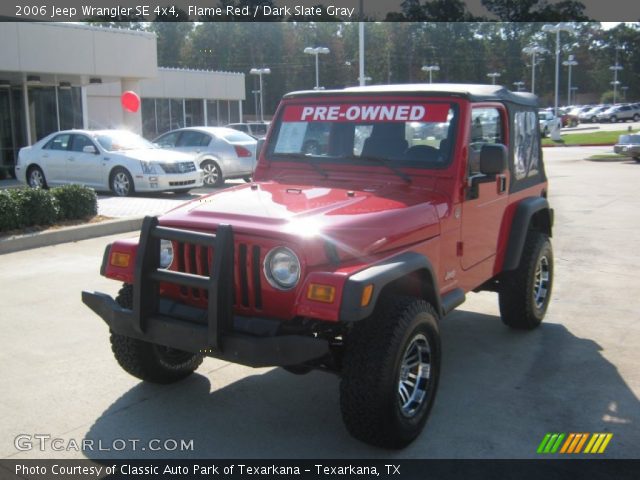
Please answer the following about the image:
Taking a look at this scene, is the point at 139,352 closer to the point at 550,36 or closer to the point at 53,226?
the point at 53,226

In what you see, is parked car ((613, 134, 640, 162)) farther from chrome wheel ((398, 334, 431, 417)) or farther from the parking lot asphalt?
chrome wheel ((398, 334, 431, 417))

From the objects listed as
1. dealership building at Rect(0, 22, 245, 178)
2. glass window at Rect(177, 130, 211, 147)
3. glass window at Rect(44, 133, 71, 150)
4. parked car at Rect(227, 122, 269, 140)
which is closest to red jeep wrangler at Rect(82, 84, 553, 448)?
glass window at Rect(44, 133, 71, 150)

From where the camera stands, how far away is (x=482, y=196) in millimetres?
5031

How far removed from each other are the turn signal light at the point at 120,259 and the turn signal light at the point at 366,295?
1.56 metres

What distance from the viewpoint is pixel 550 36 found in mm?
83500

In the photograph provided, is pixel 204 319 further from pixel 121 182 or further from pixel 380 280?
pixel 121 182

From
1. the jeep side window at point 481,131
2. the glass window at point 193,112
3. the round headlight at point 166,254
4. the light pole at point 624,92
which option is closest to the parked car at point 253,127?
the glass window at point 193,112

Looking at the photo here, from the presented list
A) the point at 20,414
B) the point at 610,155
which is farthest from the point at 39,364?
the point at 610,155

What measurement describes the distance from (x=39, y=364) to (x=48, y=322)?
3.46 feet

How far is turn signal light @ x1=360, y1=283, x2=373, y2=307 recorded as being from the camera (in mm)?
3412

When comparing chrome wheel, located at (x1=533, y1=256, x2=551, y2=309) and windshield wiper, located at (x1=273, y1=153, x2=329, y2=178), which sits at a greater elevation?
windshield wiper, located at (x1=273, y1=153, x2=329, y2=178)

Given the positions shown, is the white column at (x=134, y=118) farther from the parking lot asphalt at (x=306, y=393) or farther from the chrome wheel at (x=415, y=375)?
the chrome wheel at (x=415, y=375)

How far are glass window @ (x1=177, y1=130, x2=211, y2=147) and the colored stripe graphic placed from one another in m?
13.9

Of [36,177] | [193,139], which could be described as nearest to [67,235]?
[36,177]
